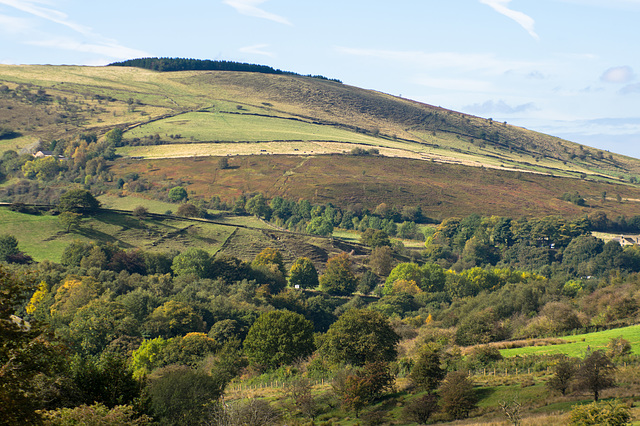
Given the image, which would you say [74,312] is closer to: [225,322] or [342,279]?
[225,322]

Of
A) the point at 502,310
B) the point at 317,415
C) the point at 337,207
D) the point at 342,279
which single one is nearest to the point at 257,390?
the point at 317,415

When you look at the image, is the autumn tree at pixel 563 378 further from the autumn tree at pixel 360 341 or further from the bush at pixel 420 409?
the autumn tree at pixel 360 341

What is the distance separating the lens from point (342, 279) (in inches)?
4277

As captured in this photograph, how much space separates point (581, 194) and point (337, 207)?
7292 centimetres

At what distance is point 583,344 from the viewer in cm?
4869

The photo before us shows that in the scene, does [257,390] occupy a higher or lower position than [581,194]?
lower

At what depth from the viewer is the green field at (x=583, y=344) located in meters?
45.7

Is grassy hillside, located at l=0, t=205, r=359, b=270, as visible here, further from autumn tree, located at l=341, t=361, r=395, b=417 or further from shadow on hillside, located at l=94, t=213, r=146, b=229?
autumn tree, located at l=341, t=361, r=395, b=417

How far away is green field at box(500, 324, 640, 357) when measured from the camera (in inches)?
1800

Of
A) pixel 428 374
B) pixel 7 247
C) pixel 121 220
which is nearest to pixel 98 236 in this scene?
pixel 121 220

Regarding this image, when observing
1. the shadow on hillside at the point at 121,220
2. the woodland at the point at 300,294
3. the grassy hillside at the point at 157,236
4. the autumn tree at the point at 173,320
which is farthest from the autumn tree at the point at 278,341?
the shadow on hillside at the point at 121,220

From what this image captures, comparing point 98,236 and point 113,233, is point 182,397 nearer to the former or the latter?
point 98,236

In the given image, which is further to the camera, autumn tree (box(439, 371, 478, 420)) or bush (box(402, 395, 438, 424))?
bush (box(402, 395, 438, 424))

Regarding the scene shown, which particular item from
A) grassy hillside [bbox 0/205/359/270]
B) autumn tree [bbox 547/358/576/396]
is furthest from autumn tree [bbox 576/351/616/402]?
grassy hillside [bbox 0/205/359/270]
